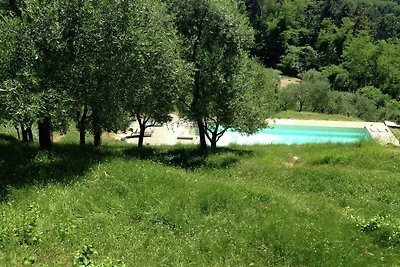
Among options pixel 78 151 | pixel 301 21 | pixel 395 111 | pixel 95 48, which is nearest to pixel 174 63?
pixel 95 48

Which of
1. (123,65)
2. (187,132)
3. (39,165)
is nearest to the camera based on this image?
(39,165)

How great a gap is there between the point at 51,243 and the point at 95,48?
905 centimetres

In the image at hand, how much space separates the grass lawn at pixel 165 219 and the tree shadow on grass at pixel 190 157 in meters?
4.89

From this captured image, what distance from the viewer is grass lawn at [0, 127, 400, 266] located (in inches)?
360

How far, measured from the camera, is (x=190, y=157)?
22203 mm

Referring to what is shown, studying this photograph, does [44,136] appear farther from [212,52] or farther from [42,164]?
[212,52]

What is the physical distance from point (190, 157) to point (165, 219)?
11.4 metres

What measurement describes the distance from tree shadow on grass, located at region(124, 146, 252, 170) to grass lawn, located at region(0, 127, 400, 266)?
4.89 metres

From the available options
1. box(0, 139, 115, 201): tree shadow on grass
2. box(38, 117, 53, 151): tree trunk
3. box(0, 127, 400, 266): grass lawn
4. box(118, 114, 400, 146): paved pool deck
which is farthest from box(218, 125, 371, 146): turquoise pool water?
box(0, 139, 115, 201): tree shadow on grass

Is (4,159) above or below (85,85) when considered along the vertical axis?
below

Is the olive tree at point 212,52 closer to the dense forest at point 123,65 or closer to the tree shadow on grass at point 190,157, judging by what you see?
the dense forest at point 123,65

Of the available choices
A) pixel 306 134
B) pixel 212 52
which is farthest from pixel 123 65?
pixel 306 134

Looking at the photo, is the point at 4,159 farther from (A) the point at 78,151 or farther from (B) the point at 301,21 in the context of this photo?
(B) the point at 301,21

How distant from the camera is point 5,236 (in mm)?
8805
